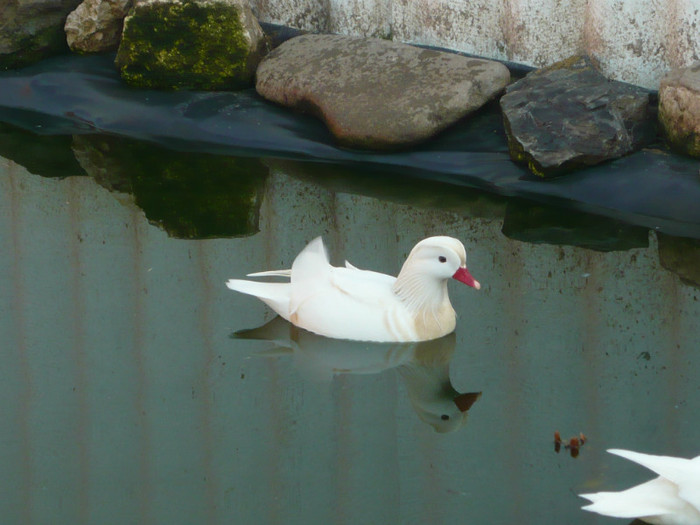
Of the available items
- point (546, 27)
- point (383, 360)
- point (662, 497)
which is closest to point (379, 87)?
point (546, 27)

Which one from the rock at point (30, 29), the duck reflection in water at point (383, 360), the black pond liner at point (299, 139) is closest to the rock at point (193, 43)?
the black pond liner at point (299, 139)

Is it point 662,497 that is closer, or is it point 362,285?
point 662,497

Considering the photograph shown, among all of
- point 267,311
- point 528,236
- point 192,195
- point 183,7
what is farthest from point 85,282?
point 183,7

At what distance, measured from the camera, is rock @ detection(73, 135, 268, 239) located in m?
5.28

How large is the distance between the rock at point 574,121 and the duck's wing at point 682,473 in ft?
8.54

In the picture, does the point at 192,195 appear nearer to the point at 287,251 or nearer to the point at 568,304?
the point at 287,251

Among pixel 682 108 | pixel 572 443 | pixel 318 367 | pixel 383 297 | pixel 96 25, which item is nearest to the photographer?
pixel 572 443

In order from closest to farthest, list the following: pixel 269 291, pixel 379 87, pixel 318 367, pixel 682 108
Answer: pixel 318 367, pixel 269 291, pixel 682 108, pixel 379 87

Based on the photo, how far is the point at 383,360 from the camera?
4152 mm

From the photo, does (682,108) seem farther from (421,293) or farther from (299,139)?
(299,139)

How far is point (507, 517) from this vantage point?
323 centimetres

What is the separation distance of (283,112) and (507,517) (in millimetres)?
3527

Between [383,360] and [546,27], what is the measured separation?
2.59 meters

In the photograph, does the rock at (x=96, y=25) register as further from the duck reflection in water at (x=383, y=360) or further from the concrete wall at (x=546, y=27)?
the duck reflection in water at (x=383, y=360)
